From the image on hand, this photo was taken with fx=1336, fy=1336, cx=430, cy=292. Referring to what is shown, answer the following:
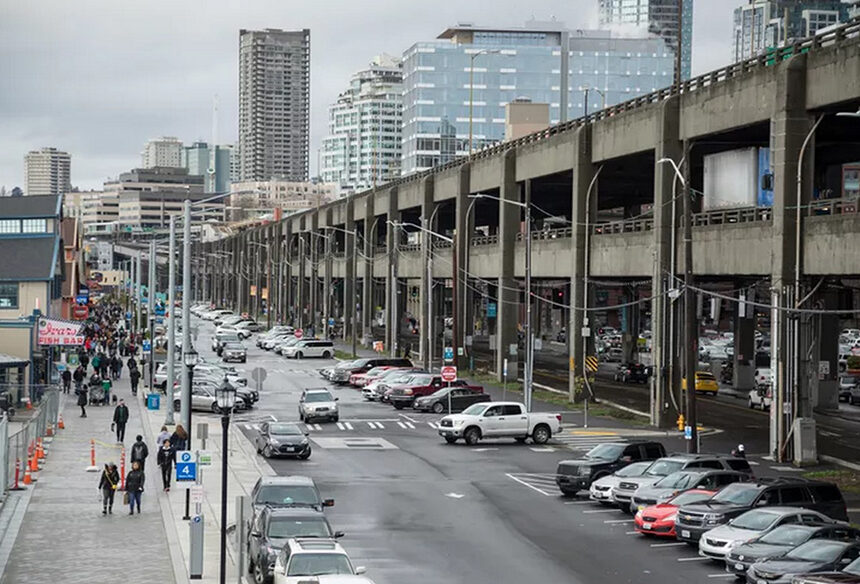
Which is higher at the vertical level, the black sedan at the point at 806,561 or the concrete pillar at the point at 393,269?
the concrete pillar at the point at 393,269

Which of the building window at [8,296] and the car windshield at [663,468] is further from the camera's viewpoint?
the building window at [8,296]

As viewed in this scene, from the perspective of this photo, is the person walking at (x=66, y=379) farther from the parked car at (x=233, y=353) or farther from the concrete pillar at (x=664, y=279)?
the concrete pillar at (x=664, y=279)

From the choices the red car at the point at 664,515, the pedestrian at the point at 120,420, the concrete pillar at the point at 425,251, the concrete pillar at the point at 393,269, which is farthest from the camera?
the concrete pillar at the point at 393,269

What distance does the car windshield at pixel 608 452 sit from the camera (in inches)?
1572

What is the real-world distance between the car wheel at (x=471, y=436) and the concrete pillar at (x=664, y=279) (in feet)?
35.0

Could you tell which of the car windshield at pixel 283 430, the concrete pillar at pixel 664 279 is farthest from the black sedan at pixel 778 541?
the concrete pillar at pixel 664 279

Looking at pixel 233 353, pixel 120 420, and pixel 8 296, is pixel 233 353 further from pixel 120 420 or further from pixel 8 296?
pixel 120 420

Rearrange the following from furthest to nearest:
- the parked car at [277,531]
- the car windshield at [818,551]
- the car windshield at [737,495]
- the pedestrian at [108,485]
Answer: the pedestrian at [108,485] → the car windshield at [737,495] → the parked car at [277,531] → the car windshield at [818,551]

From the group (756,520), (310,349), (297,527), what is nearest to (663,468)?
(756,520)

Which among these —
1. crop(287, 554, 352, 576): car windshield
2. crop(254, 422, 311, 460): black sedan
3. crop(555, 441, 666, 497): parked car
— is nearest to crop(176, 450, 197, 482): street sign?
crop(287, 554, 352, 576): car windshield

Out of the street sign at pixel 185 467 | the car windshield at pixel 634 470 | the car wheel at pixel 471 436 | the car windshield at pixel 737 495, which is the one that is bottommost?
the car wheel at pixel 471 436

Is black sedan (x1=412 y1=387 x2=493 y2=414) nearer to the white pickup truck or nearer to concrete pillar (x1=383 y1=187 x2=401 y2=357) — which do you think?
the white pickup truck

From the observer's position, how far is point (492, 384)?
8175 centimetres

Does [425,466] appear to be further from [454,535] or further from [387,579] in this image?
[387,579]
